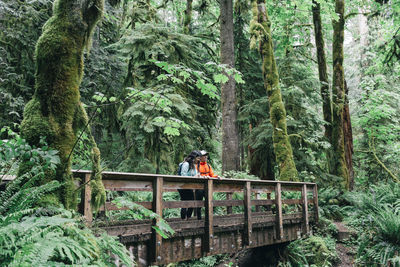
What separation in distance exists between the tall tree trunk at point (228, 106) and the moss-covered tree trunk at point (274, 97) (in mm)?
1082

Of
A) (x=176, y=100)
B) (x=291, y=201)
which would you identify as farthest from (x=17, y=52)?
(x=291, y=201)

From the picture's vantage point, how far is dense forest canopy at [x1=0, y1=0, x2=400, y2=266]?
405 centimetres

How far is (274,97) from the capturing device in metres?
12.9

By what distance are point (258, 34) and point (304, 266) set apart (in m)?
8.55

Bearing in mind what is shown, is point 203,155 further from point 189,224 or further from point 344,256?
point 344,256

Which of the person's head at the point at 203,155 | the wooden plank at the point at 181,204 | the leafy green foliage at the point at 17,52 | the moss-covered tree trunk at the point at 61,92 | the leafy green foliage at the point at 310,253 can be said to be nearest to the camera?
the moss-covered tree trunk at the point at 61,92

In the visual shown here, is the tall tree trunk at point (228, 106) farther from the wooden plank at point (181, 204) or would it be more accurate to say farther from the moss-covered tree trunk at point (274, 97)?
the wooden plank at point (181, 204)

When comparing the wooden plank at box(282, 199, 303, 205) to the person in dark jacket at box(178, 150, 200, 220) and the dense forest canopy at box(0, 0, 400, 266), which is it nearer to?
the dense forest canopy at box(0, 0, 400, 266)

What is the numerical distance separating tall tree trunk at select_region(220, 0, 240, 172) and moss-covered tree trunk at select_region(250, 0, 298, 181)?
3.55 ft

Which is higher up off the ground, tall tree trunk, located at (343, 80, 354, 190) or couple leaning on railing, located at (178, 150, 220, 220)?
tall tree trunk, located at (343, 80, 354, 190)

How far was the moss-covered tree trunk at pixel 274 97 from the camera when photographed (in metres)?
12.0

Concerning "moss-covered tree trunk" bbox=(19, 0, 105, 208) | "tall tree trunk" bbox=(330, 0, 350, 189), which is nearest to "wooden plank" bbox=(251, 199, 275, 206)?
"moss-covered tree trunk" bbox=(19, 0, 105, 208)

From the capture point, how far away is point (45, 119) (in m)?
3.92

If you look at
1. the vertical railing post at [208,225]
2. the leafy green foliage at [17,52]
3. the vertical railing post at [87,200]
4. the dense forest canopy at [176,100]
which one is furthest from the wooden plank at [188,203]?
the leafy green foliage at [17,52]
